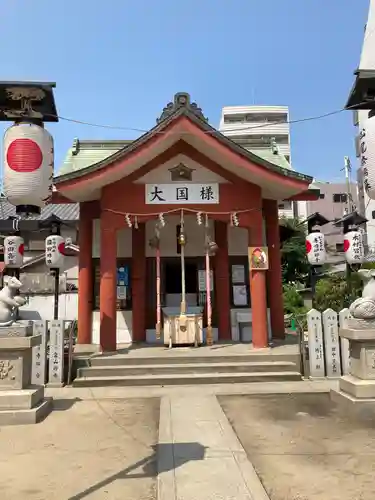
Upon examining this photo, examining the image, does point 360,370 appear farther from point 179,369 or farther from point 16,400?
point 16,400

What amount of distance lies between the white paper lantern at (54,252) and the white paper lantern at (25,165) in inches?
217

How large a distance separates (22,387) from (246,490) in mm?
4209

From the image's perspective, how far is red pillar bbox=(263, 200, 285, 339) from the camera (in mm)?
12938

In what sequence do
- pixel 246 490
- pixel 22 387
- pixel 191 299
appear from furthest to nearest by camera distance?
pixel 191 299, pixel 22 387, pixel 246 490

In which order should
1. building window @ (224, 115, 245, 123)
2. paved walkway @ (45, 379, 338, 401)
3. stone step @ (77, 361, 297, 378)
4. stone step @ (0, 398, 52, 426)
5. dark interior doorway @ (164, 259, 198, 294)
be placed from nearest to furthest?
stone step @ (0, 398, 52, 426), paved walkway @ (45, 379, 338, 401), stone step @ (77, 361, 297, 378), dark interior doorway @ (164, 259, 198, 294), building window @ (224, 115, 245, 123)

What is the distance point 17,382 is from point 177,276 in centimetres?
696

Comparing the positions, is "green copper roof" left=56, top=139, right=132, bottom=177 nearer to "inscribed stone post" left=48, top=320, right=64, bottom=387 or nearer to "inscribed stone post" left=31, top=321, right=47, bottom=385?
"inscribed stone post" left=48, top=320, right=64, bottom=387

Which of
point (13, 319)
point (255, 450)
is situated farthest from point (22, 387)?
point (255, 450)

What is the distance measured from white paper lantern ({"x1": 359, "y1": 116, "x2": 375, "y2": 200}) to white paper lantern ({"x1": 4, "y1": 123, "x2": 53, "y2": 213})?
17.2 feet

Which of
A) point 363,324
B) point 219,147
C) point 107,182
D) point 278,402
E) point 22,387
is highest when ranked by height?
point 219,147

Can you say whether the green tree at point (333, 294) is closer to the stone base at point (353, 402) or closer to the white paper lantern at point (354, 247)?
the white paper lantern at point (354, 247)

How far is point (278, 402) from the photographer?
747 centimetres

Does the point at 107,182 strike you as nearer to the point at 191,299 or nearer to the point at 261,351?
the point at 191,299

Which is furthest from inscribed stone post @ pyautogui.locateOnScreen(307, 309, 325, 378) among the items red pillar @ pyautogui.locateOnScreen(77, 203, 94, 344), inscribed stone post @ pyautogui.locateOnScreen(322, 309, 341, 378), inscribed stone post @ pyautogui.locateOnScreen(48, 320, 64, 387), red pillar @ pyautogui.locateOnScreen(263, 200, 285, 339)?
red pillar @ pyautogui.locateOnScreen(77, 203, 94, 344)
